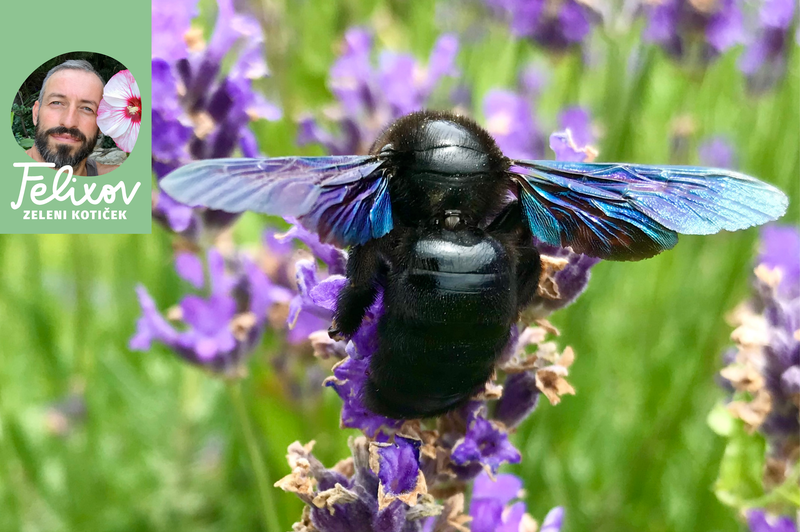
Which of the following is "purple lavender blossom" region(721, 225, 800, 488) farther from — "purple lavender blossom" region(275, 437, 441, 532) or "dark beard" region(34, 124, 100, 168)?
"dark beard" region(34, 124, 100, 168)

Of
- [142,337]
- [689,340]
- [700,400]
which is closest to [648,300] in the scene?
[689,340]

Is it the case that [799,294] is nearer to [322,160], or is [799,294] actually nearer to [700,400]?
[700,400]

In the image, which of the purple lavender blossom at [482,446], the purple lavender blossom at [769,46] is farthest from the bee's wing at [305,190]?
the purple lavender blossom at [769,46]

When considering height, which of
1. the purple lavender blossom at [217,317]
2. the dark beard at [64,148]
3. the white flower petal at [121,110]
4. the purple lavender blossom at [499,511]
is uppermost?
the white flower petal at [121,110]

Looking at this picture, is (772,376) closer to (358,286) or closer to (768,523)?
(768,523)

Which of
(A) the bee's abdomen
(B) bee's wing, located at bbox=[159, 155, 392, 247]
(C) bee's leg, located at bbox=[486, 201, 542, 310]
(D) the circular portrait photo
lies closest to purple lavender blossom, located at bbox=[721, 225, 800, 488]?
(C) bee's leg, located at bbox=[486, 201, 542, 310]

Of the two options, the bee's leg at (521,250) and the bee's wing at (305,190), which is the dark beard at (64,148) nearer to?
the bee's wing at (305,190)
